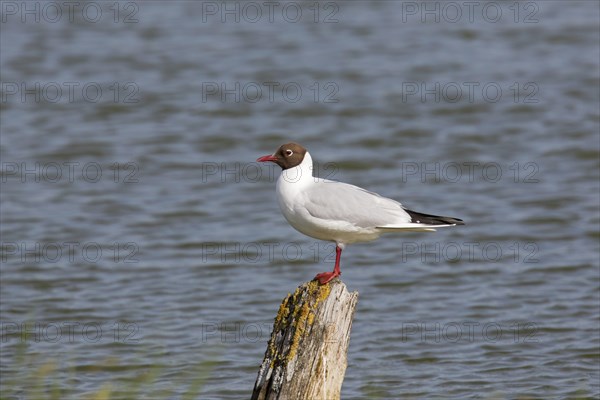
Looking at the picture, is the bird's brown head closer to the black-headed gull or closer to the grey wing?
the black-headed gull

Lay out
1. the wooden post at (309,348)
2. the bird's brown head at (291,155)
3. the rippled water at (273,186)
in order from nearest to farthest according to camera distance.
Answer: the wooden post at (309,348)
the bird's brown head at (291,155)
the rippled water at (273,186)

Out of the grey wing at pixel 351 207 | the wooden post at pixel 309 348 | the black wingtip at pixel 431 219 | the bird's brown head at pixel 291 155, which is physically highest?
the bird's brown head at pixel 291 155

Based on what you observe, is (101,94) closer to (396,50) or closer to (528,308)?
(396,50)

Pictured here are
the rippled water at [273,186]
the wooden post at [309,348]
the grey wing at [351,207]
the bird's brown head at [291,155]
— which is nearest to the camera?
the wooden post at [309,348]

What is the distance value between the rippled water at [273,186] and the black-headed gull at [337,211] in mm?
1024

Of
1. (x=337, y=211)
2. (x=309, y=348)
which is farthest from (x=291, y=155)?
(x=309, y=348)

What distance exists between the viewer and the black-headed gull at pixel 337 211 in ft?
19.2

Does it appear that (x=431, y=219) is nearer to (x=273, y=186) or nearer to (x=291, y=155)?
(x=291, y=155)

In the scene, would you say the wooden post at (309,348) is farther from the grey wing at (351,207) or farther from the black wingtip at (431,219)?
the black wingtip at (431,219)

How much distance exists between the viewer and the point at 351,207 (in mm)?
5926

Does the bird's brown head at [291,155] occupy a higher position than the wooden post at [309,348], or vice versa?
the bird's brown head at [291,155]

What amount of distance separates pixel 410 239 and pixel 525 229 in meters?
1.17

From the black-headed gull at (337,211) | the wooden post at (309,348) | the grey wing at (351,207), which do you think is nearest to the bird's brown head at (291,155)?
the black-headed gull at (337,211)

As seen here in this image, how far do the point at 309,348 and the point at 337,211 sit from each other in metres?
1.09
